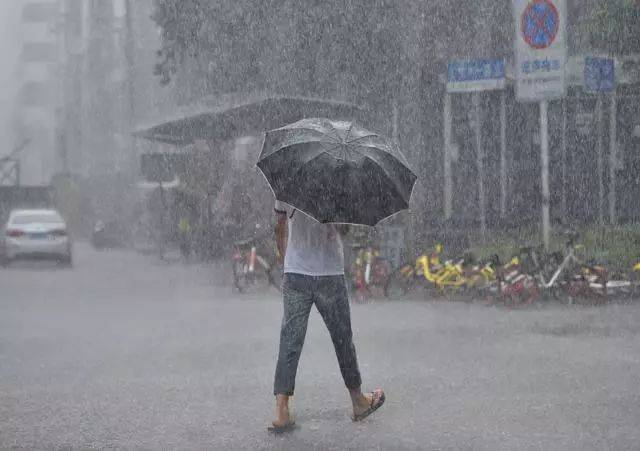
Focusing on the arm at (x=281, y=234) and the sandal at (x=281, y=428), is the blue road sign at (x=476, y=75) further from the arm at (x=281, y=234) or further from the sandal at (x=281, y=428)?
the sandal at (x=281, y=428)

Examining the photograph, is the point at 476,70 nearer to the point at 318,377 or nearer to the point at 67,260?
the point at 318,377

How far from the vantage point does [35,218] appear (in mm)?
25594

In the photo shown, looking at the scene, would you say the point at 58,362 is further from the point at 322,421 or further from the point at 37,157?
the point at 37,157

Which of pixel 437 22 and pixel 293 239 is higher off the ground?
pixel 437 22

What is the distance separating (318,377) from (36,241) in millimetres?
16943

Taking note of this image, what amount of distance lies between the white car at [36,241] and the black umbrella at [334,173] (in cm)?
1852

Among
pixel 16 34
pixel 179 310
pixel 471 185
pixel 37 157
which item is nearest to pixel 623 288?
pixel 179 310

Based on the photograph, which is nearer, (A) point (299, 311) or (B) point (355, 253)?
(A) point (299, 311)

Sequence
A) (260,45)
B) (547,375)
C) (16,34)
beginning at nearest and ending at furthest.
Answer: (547,375) → (260,45) → (16,34)

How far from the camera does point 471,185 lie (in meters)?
26.2

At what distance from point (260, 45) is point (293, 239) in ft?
62.1

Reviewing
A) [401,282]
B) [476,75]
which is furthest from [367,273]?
[476,75]

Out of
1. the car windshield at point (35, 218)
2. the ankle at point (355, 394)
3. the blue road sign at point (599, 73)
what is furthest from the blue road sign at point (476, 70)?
the car windshield at point (35, 218)

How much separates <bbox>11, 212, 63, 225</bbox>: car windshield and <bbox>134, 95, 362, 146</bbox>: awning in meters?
2.66
